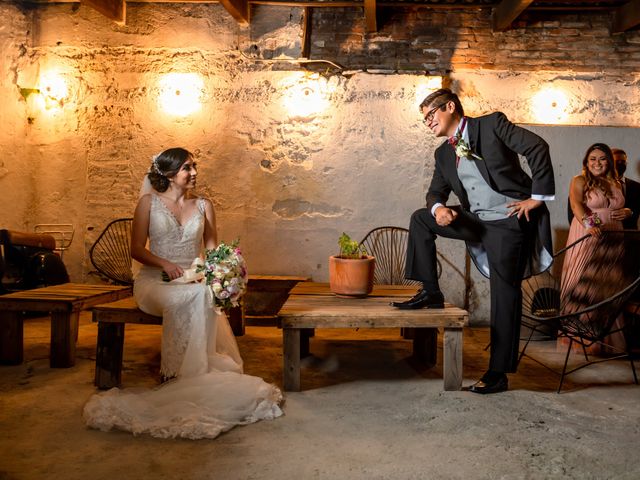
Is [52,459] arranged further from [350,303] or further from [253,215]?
[253,215]

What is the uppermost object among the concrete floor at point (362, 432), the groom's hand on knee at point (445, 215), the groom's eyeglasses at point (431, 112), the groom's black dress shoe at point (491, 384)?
the groom's eyeglasses at point (431, 112)

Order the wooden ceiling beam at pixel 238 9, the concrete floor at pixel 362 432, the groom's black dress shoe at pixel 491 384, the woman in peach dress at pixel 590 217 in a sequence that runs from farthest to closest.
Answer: the wooden ceiling beam at pixel 238 9
the woman in peach dress at pixel 590 217
the groom's black dress shoe at pixel 491 384
the concrete floor at pixel 362 432

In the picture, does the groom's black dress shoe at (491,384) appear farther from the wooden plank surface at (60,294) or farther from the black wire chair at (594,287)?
the wooden plank surface at (60,294)

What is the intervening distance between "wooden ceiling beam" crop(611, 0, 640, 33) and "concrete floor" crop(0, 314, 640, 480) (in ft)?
11.4

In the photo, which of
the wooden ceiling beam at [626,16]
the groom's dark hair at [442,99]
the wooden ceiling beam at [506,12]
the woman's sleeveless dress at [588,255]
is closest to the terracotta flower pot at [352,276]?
the groom's dark hair at [442,99]

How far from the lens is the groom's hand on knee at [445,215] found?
364cm

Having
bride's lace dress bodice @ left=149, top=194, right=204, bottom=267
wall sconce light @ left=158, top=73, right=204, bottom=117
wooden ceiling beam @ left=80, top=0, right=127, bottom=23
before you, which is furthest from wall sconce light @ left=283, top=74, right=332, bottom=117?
bride's lace dress bodice @ left=149, top=194, right=204, bottom=267

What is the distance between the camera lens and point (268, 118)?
21.9 ft

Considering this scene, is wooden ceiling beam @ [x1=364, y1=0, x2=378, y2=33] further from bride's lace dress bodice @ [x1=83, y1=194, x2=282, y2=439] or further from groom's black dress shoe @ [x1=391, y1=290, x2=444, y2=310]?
groom's black dress shoe @ [x1=391, y1=290, x2=444, y2=310]

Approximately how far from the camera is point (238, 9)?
20.7 ft

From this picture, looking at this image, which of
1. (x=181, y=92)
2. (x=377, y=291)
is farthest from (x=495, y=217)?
(x=181, y=92)

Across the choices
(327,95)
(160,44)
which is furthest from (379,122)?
(160,44)

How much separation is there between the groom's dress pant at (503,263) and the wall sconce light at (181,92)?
3.68 m

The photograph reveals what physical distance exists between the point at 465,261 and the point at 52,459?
185 inches
